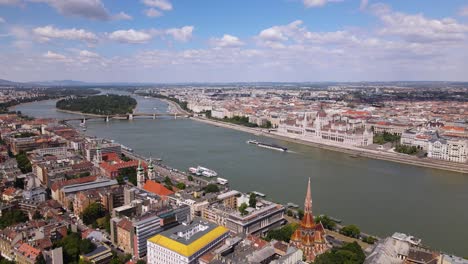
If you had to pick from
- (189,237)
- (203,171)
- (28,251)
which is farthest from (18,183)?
(189,237)

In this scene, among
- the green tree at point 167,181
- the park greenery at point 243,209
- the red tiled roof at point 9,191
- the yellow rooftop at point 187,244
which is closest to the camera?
the yellow rooftop at point 187,244

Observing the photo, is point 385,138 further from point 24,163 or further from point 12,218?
point 12,218

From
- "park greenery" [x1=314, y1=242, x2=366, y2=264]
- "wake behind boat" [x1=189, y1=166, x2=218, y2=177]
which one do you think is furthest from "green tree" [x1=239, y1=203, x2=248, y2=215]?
"wake behind boat" [x1=189, y1=166, x2=218, y2=177]

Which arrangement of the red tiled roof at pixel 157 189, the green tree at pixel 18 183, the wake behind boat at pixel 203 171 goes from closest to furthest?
the red tiled roof at pixel 157 189 → the green tree at pixel 18 183 → the wake behind boat at pixel 203 171

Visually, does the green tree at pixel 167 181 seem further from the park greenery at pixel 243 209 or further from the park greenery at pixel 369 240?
the park greenery at pixel 369 240

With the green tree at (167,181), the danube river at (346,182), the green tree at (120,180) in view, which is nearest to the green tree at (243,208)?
the danube river at (346,182)
